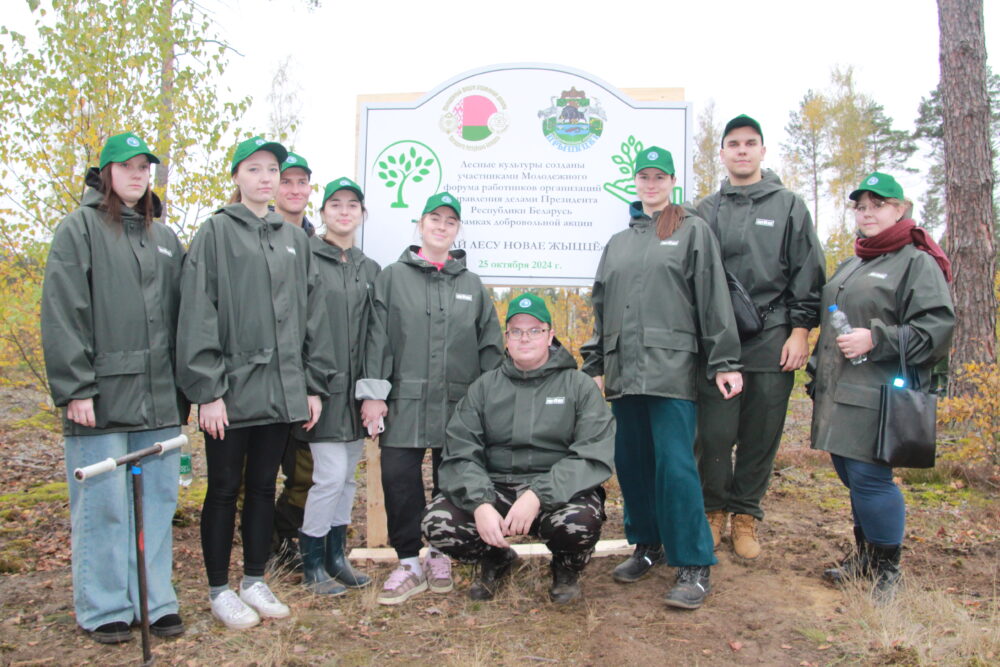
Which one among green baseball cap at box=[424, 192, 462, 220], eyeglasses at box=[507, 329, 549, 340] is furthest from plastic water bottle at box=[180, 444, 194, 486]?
eyeglasses at box=[507, 329, 549, 340]

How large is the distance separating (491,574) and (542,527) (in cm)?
58

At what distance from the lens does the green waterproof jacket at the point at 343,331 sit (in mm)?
3992

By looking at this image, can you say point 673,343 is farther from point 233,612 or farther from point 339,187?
point 233,612

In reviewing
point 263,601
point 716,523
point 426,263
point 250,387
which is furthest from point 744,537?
point 250,387

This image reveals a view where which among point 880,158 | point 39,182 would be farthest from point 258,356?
point 880,158

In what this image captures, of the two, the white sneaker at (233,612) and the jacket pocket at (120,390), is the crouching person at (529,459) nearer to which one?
the white sneaker at (233,612)

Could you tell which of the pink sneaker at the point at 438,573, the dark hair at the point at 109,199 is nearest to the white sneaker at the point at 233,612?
the pink sneaker at the point at 438,573

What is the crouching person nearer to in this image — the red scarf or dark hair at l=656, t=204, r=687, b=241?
dark hair at l=656, t=204, r=687, b=241

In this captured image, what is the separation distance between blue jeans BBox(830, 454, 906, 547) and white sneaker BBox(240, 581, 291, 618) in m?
2.89

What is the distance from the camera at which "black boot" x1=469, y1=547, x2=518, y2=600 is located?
13.2 feet

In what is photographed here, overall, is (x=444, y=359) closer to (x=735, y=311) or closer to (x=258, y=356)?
(x=258, y=356)

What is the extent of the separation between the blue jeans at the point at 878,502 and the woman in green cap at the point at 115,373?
334cm

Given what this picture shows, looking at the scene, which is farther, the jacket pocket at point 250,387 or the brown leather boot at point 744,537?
the brown leather boot at point 744,537

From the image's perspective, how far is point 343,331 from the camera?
4055mm
